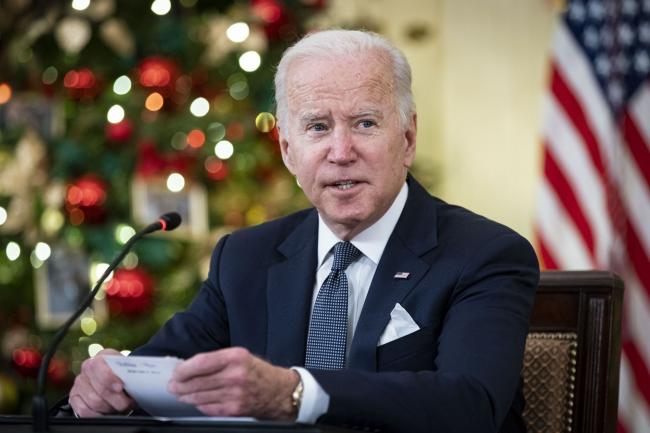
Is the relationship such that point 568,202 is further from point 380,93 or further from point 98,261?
point 380,93

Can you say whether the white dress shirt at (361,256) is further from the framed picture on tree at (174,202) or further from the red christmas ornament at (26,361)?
the red christmas ornament at (26,361)

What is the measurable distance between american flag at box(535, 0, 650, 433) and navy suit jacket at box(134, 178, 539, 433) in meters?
2.11

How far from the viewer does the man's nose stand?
7.13ft

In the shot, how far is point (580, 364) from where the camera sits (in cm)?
237

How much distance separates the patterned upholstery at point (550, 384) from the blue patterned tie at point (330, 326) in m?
0.46

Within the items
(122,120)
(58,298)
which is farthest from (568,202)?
(58,298)

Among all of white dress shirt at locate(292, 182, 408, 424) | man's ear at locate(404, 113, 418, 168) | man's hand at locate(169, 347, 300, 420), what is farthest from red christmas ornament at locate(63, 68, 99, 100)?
man's hand at locate(169, 347, 300, 420)

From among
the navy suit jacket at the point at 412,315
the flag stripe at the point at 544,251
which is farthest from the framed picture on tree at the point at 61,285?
the navy suit jacket at the point at 412,315

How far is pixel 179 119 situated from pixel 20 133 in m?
0.73

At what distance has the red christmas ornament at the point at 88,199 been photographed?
4766 mm

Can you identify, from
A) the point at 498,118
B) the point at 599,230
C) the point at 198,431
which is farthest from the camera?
the point at 498,118

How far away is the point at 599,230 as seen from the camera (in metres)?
4.37

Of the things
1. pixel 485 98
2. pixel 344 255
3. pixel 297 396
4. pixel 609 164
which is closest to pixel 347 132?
pixel 344 255

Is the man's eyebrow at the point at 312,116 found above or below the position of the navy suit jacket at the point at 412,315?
above
